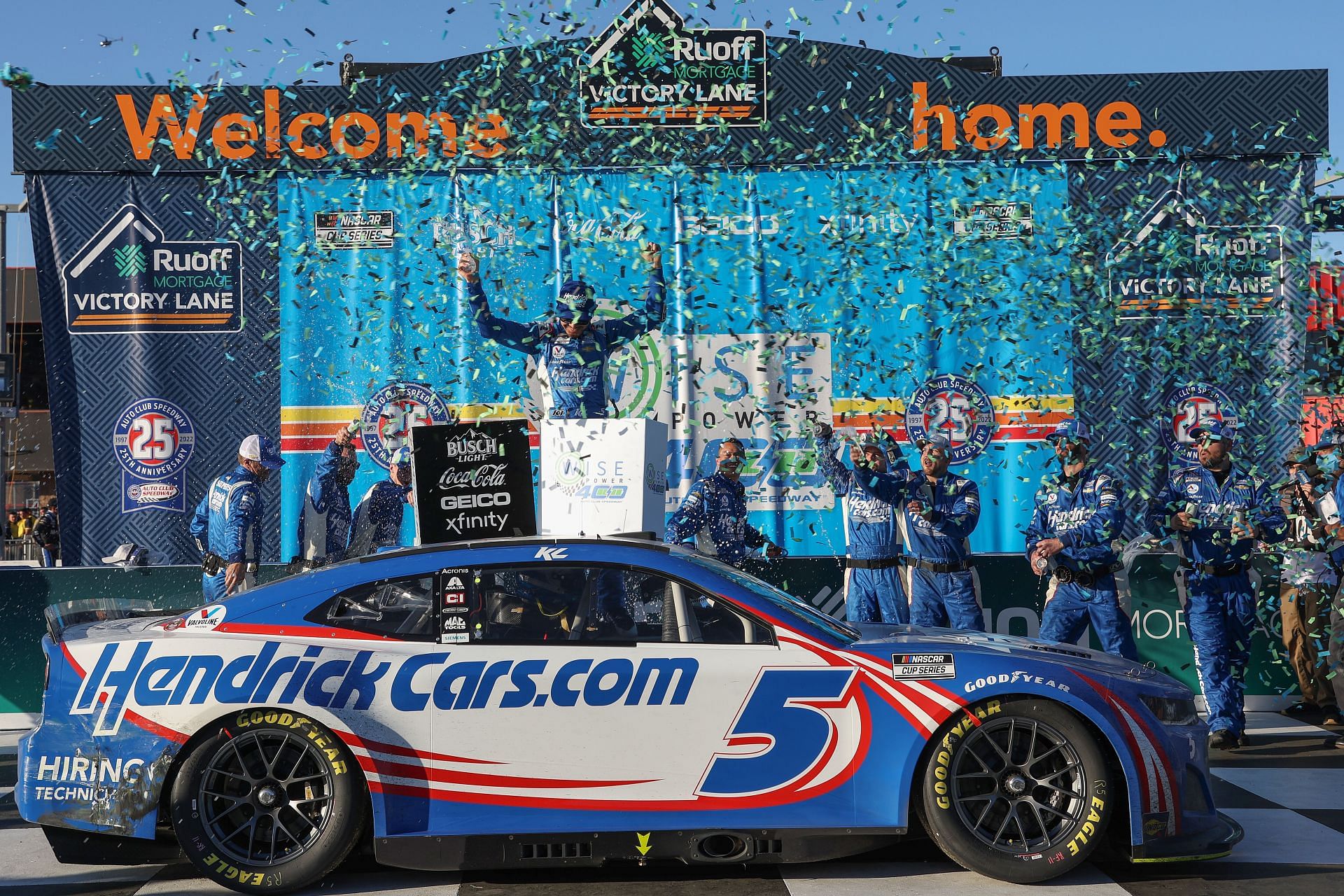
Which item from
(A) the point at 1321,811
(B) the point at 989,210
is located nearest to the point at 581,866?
(A) the point at 1321,811

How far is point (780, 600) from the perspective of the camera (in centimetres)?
480

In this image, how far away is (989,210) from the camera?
12617 millimetres

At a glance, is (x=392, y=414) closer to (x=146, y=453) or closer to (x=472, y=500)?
(x=146, y=453)

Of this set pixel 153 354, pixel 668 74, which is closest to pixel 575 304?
pixel 668 74

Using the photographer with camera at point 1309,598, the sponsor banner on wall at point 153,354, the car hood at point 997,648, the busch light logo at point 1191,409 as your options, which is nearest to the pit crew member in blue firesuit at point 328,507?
the sponsor banner on wall at point 153,354

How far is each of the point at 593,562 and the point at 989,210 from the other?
909cm

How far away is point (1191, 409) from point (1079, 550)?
250 inches

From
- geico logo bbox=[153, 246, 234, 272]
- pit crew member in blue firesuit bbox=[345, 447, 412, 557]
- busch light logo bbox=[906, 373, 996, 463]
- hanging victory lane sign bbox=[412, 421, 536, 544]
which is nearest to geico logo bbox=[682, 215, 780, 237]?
busch light logo bbox=[906, 373, 996, 463]

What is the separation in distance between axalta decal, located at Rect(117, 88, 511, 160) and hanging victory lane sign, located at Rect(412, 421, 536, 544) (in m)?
6.63

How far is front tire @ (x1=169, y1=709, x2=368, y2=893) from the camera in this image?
4.41 meters

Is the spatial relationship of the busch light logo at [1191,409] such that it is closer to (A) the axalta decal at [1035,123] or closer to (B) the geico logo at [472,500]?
(A) the axalta decal at [1035,123]

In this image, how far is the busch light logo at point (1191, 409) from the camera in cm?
1305

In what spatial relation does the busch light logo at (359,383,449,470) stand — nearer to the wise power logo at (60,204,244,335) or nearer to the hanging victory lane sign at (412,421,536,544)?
the wise power logo at (60,204,244,335)

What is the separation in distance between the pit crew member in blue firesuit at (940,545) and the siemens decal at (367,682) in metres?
4.43
